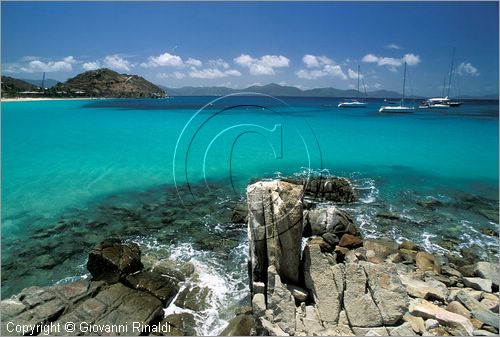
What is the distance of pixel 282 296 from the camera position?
901cm

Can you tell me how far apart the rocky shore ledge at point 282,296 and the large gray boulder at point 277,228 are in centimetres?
3

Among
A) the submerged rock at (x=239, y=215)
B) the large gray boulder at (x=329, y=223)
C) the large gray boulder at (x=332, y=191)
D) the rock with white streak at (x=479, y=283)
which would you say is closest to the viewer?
the rock with white streak at (x=479, y=283)

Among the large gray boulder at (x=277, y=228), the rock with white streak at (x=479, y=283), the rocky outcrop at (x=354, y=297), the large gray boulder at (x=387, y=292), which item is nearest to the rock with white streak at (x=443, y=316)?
the rocky outcrop at (x=354, y=297)

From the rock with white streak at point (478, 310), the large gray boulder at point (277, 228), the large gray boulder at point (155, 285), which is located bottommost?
the large gray boulder at point (155, 285)

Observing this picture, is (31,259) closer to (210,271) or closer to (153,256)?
(153,256)

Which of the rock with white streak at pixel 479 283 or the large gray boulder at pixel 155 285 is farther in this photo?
the rock with white streak at pixel 479 283

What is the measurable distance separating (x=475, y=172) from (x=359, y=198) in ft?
58.1

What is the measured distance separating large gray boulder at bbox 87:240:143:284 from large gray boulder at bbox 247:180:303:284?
197 inches

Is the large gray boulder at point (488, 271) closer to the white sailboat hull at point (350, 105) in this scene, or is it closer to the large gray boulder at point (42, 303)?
the large gray boulder at point (42, 303)

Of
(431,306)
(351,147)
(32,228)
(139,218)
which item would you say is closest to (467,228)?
(431,306)

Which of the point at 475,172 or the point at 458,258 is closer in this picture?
the point at 458,258

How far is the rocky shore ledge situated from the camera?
28.2 feet

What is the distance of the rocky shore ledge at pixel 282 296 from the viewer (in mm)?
8602

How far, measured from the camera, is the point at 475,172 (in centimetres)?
3122
